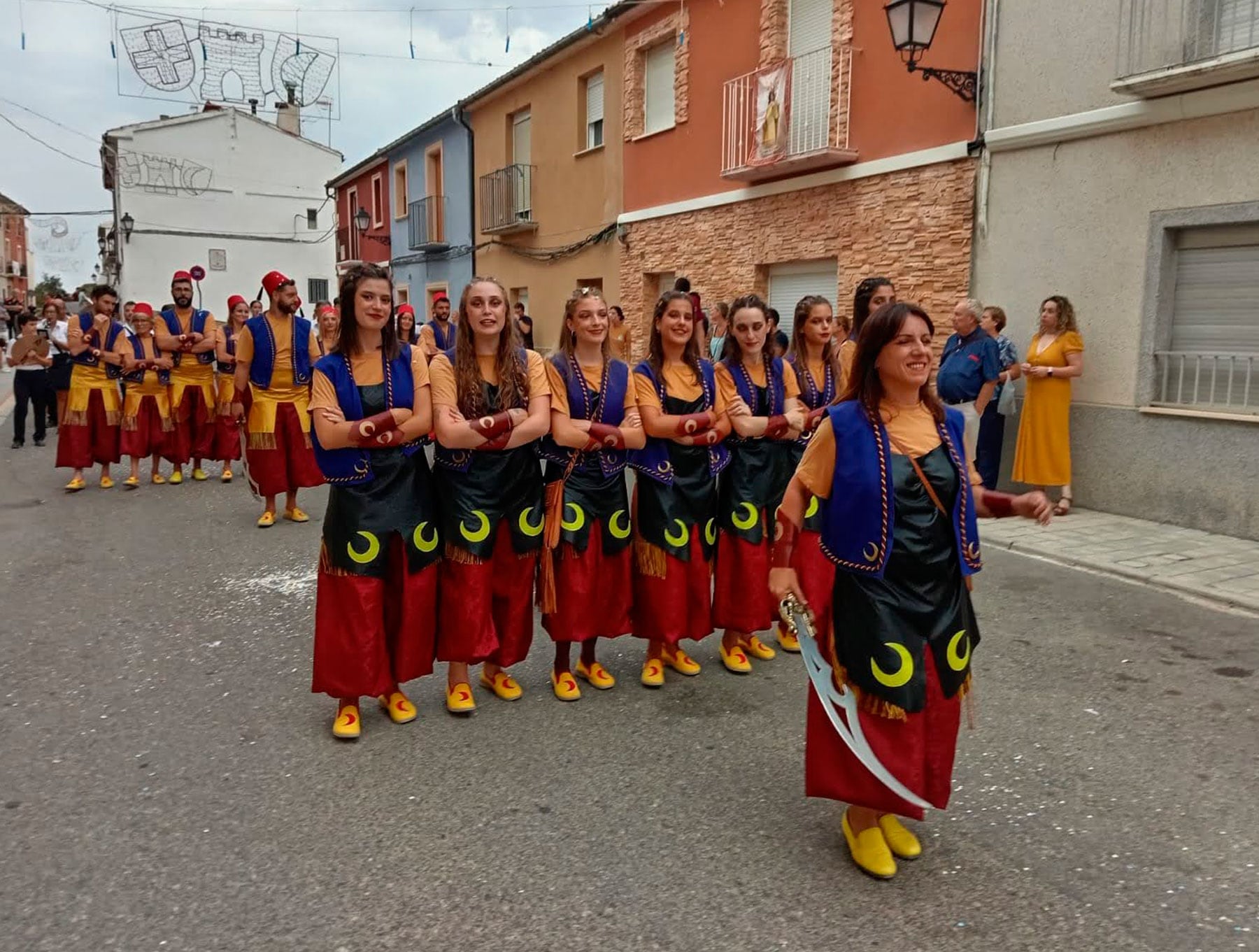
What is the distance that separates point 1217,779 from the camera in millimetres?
3688

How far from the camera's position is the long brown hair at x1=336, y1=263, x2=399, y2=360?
3.95 meters

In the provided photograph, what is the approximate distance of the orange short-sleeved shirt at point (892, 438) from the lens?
9.61ft

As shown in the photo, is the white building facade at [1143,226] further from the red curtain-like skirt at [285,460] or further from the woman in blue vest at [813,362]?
the red curtain-like skirt at [285,460]

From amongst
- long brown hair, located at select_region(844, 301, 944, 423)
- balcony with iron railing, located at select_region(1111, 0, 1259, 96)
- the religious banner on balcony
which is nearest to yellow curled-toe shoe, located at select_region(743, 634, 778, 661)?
long brown hair, located at select_region(844, 301, 944, 423)

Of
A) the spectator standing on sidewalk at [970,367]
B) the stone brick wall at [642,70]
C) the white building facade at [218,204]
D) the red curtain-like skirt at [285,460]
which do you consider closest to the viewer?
the red curtain-like skirt at [285,460]

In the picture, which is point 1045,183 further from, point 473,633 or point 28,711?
point 28,711

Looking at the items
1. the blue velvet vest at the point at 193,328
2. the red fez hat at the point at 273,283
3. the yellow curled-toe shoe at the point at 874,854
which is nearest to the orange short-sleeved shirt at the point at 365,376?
the yellow curled-toe shoe at the point at 874,854

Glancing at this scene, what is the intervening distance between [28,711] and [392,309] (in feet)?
8.01

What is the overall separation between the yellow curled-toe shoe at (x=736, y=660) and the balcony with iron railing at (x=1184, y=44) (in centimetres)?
598

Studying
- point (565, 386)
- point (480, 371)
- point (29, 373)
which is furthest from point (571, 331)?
point (29, 373)

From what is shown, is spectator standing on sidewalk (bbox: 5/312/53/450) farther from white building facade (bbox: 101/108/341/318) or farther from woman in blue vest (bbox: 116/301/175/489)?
white building facade (bbox: 101/108/341/318)

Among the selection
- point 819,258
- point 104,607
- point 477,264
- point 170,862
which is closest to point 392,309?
point 170,862

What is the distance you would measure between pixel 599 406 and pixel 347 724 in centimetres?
170

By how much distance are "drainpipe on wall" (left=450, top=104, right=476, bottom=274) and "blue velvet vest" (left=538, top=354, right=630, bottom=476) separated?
1994 centimetres
